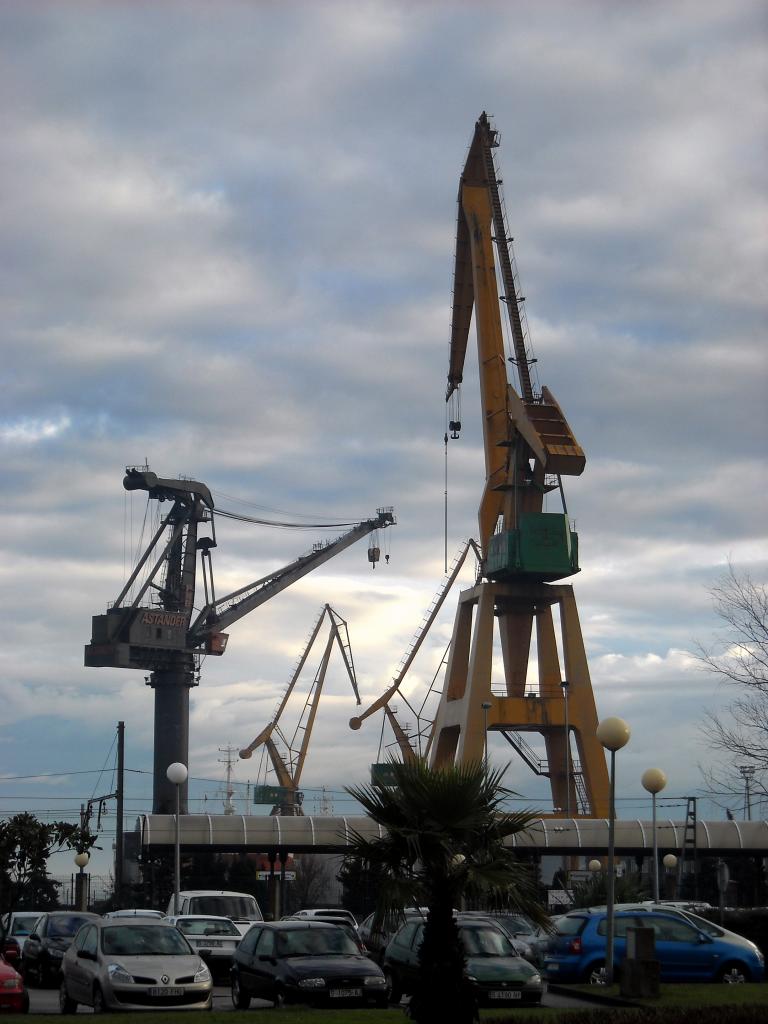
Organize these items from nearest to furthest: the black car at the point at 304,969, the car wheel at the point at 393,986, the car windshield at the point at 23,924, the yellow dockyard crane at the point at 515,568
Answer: the black car at the point at 304,969
the car wheel at the point at 393,986
the car windshield at the point at 23,924
the yellow dockyard crane at the point at 515,568

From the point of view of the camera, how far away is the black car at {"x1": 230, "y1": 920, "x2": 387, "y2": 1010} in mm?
18406

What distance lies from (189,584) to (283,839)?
159 feet

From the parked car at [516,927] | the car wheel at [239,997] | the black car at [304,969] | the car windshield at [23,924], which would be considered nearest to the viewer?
the black car at [304,969]

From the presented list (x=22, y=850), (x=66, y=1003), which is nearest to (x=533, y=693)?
(x=22, y=850)

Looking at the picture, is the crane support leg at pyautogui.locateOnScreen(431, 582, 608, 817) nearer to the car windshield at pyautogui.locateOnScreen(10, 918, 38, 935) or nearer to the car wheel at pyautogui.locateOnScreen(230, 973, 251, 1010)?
the car windshield at pyautogui.locateOnScreen(10, 918, 38, 935)

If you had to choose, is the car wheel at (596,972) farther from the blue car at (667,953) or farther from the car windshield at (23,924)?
the car windshield at (23,924)

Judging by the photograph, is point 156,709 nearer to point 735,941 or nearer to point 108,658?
point 108,658

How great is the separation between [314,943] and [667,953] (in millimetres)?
6216

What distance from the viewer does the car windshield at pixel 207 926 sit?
2623 cm

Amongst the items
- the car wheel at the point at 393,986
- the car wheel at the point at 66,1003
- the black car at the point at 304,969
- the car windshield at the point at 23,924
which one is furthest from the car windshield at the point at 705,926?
the car windshield at the point at 23,924

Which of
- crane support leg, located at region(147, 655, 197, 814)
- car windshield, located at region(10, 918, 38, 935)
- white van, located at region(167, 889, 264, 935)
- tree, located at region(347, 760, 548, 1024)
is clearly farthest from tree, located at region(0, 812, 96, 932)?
crane support leg, located at region(147, 655, 197, 814)

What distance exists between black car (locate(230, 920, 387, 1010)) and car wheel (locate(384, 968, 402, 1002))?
38cm

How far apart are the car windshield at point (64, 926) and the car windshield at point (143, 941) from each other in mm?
6560

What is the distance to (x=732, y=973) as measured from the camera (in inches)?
873
